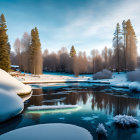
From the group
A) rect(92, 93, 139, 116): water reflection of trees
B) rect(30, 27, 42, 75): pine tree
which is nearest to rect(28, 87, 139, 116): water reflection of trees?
rect(92, 93, 139, 116): water reflection of trees

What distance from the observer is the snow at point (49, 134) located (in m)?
4.31

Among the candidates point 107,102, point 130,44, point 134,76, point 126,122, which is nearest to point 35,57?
point 134,76

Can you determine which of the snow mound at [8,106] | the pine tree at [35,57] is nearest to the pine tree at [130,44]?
the pine tree at [35,57]

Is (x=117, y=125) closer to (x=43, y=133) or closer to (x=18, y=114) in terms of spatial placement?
(x=43, y=133)

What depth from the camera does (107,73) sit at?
1112 inches

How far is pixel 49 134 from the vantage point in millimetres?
4543

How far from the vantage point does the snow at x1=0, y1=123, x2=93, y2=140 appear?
4312mm

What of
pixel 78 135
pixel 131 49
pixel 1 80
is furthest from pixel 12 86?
pixel 131 49

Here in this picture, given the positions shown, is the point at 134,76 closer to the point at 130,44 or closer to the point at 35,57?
the point at 130,44

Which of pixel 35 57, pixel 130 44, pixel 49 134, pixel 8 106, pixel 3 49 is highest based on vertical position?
pixel 130 44

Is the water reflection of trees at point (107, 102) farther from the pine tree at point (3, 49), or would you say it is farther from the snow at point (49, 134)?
the pine tree at point (3, 49)

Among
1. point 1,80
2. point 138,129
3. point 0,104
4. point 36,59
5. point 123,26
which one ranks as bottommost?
point 138,129

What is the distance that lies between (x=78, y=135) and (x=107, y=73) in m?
25.1

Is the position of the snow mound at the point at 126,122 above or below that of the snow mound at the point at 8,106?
below
